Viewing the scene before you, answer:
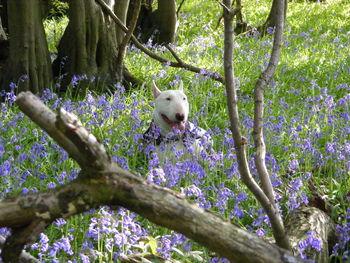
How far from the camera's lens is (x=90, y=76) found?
6.81 m

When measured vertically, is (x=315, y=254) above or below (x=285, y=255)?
above

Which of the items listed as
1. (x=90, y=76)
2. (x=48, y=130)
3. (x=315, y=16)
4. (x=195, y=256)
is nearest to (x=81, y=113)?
(x=90, y=76)

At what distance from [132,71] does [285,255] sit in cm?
577

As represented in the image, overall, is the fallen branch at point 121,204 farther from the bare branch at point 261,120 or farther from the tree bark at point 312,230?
the tree bark at point 312,230

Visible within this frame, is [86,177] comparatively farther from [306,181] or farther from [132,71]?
[132,71]

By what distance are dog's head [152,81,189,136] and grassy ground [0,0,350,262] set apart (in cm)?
33

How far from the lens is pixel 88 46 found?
6.92 metres

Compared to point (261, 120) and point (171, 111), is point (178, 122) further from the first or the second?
point (261, 120)

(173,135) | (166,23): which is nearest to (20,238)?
(173,135)

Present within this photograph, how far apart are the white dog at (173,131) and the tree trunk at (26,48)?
81.1 inches

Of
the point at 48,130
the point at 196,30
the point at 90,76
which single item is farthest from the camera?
the point at 196,30

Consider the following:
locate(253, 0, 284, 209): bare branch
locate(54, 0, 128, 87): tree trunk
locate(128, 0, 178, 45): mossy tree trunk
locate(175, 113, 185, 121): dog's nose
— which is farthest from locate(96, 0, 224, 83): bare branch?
locate(253, 0, 284, 209): bare branch

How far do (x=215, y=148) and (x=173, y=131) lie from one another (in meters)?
0.57

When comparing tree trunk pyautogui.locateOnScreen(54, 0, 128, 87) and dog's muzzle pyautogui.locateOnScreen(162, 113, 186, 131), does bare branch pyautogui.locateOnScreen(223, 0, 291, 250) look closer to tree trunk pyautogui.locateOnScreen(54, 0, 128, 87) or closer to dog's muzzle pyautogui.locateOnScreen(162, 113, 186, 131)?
dog's muzzle pyautogui.locateOnScreen(162, 113, 186, 131)
